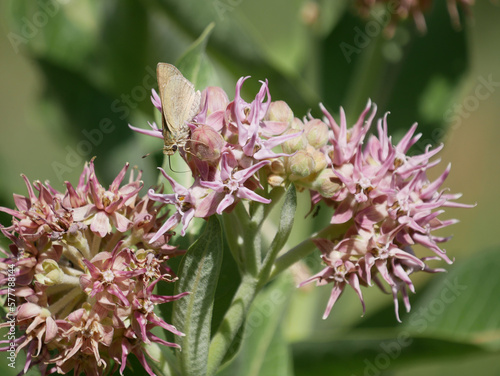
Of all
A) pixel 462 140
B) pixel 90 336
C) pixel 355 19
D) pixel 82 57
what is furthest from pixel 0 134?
pixel 90 336

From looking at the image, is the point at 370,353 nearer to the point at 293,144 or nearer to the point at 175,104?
the point at 293,144

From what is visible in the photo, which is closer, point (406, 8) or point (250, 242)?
point (250, 242)

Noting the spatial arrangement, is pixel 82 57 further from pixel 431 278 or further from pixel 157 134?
pixel 431 278
